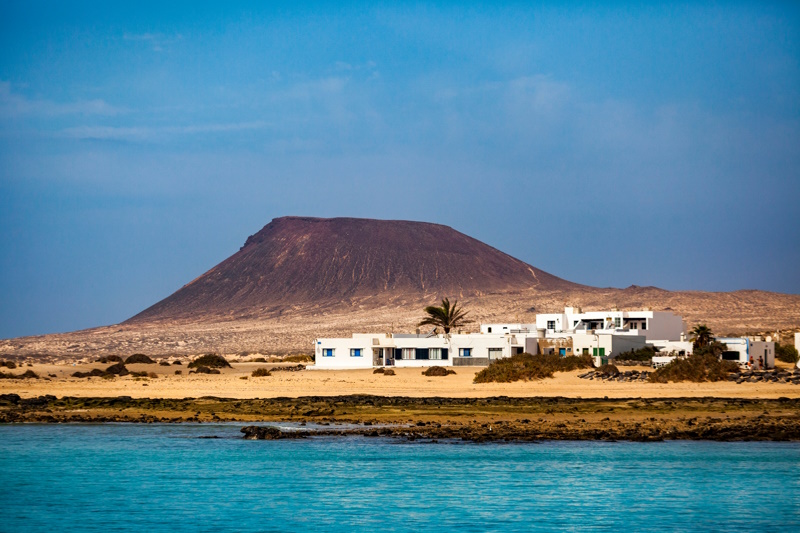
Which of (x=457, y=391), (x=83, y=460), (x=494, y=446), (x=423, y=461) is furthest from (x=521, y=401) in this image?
(x=83, y=460)

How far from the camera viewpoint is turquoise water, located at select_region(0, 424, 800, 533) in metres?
22.2

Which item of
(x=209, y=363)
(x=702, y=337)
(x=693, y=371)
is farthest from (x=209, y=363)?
(x=693, y=371)

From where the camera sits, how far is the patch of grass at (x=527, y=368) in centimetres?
5312

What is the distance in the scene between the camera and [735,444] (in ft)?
105

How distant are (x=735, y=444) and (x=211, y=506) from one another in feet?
57.4

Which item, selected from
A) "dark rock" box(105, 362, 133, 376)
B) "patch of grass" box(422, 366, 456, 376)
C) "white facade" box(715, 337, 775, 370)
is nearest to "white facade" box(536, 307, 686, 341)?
"white facade" box(715, 337, 775, 370)

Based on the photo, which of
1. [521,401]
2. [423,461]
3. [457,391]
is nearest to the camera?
[423,461]

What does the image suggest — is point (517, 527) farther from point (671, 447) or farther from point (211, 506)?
point (671, 447)

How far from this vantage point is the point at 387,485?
2623 centimetres

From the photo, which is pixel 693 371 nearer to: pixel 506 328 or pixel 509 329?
pixel 509 329

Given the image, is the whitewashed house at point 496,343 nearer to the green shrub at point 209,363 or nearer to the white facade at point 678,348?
the white facade at point 678,348

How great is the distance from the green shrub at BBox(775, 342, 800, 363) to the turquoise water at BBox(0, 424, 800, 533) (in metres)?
38.5

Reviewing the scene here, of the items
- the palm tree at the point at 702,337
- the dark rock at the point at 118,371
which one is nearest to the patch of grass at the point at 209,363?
the dark rock at the point at 118,371

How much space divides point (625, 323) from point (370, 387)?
96.6 feet
